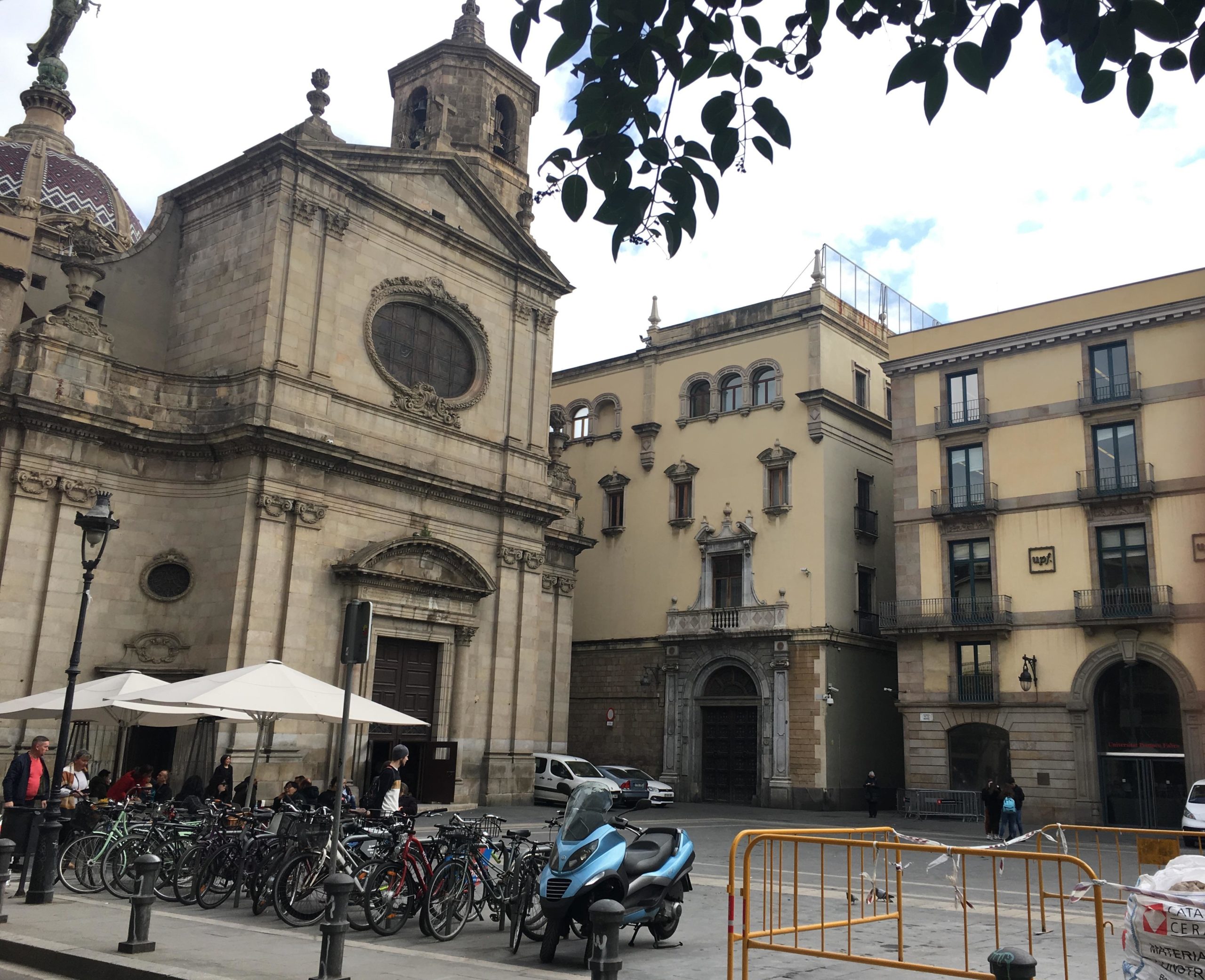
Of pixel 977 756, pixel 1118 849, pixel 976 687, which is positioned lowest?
pixel 1118 849

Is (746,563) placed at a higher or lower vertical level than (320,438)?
lower

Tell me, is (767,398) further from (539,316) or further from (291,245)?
(291,245)

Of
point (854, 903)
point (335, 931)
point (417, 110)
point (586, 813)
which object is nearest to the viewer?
point (335, 931)

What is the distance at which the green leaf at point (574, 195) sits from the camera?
5.88 metres

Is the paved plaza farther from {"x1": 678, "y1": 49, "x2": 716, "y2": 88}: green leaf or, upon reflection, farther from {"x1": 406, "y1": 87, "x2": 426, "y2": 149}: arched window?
{"x1": 406, "y1": 87, "x2": 426, "y2": 149}: arched window

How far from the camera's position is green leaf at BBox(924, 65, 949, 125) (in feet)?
17.1

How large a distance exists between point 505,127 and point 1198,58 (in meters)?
31.8

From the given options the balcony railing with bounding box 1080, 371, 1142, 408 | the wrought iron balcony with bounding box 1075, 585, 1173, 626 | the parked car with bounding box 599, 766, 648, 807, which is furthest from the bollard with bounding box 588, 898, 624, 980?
the balcony railing with bounding box 1080, 371, 1142, 408

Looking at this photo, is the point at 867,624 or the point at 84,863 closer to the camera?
the point at 84,863

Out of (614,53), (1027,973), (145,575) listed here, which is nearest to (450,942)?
(1027,973)

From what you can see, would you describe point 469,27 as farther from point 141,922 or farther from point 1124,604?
point 141,922

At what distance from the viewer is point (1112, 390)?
30.0 m

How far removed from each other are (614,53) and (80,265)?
22.4 metres

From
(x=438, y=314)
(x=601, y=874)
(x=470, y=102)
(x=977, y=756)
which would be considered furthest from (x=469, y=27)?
(x=601, y=874)
